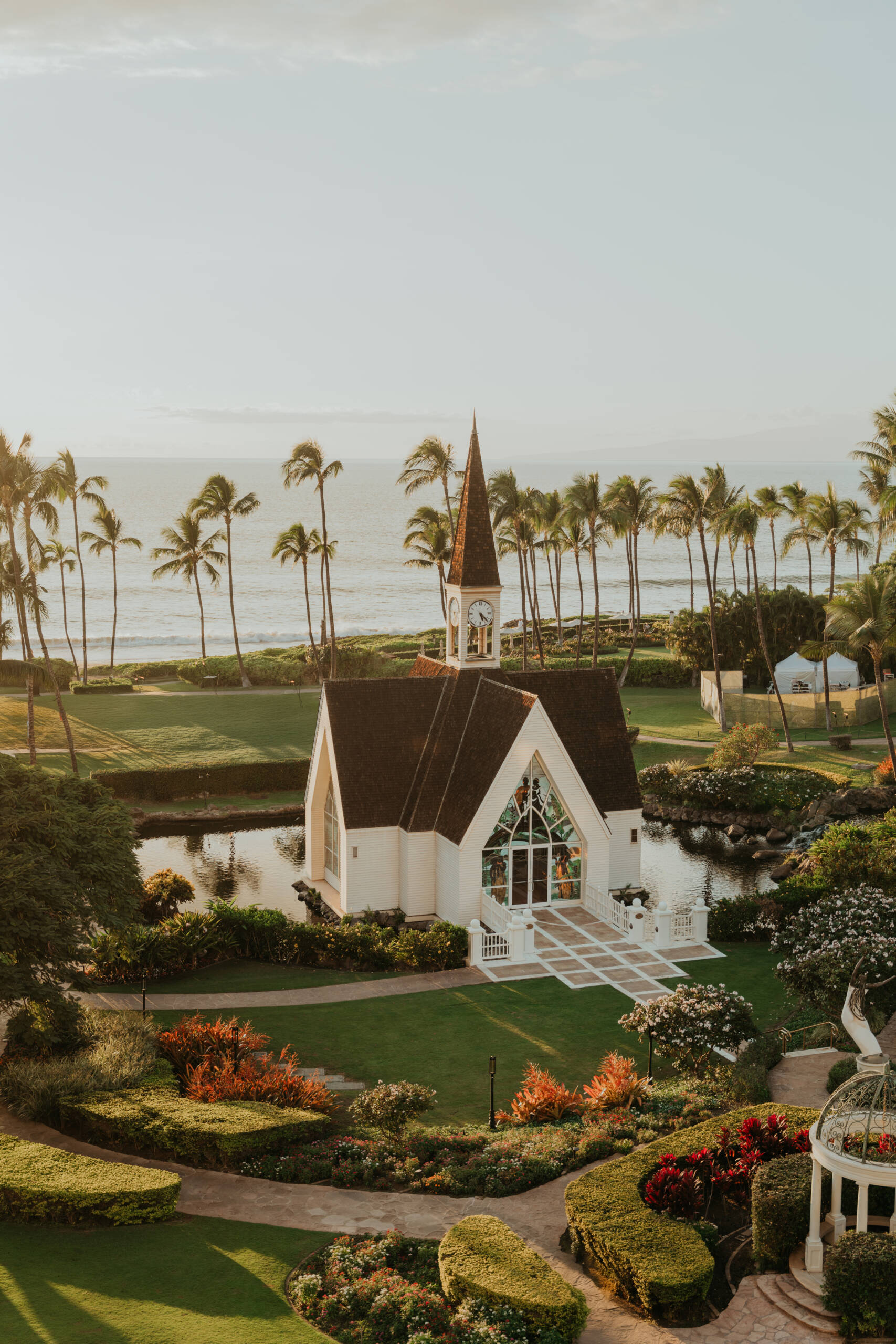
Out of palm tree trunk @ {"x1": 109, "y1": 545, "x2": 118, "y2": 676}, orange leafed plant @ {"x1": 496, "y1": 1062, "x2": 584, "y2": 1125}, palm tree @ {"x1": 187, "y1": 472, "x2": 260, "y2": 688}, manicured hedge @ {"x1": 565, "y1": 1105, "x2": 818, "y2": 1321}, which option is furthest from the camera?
palm tree trunk @ {"x1": 109, "y1": 545, "x2": 118, "y2": 676}

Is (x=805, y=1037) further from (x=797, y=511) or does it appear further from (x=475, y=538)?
(x=797, y=511)

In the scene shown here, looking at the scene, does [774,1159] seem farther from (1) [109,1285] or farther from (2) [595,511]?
(2) [595,511]

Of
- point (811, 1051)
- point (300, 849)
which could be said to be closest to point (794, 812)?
point (300, 849)

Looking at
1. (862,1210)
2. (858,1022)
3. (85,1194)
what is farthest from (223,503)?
(862,1210)

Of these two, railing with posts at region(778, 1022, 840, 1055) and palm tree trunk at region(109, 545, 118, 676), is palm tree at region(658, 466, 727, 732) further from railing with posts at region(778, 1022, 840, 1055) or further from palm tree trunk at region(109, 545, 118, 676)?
railing with posts at region(778, 1022, 840, 1055)

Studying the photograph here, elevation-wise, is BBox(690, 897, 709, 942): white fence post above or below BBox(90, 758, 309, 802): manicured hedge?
below

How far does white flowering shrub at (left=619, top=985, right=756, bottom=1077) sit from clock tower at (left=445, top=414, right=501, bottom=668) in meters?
15.7

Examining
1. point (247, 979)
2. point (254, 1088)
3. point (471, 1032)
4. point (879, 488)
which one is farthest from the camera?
point (879, 488)

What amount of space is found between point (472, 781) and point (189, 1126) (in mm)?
16375

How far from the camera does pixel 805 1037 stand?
25.2m

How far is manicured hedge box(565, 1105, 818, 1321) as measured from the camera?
1520 cm

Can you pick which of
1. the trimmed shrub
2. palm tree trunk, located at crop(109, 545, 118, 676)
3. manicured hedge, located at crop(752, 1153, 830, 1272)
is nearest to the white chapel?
manicured hedge, located at crop(752, 1153, 830, 1272)

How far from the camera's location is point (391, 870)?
3578 cm

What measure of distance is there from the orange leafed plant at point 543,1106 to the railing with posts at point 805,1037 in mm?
5108
